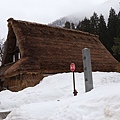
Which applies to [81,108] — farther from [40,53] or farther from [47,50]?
[47,50]

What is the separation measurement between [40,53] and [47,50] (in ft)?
3.26

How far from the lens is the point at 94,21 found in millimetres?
46781

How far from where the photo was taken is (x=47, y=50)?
19.8 metres

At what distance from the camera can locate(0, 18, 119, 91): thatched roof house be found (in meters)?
17.5

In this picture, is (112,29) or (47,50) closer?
(47,50)

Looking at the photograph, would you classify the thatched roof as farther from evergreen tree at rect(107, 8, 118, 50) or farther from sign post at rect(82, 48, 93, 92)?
evergreen tree at rect(107, 8, 118, 50)

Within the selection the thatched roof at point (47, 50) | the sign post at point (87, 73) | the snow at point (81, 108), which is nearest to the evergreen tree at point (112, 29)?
the thatched roof at point (47, 50)

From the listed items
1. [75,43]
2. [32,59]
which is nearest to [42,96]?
[32,59]

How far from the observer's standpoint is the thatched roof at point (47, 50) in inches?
713

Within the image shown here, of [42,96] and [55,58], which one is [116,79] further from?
[42,96]

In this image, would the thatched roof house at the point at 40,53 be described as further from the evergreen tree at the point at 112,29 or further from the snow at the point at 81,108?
the evergreen tree at the point at 112,29

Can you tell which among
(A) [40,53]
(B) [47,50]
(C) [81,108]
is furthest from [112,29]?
(C) [81,108]

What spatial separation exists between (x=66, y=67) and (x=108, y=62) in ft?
19.4

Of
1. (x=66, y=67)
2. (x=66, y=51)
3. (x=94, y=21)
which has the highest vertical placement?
(x=94, y=21)
